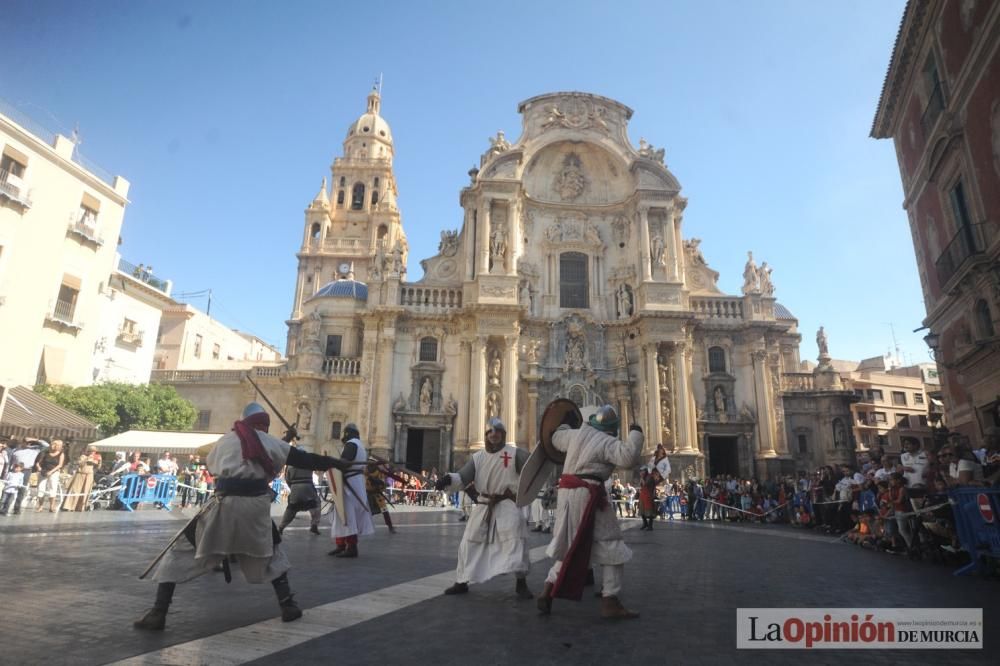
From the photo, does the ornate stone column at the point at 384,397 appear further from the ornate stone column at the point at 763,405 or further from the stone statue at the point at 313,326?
the ornate stone column at the point at 763,405

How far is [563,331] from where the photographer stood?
89.9ft

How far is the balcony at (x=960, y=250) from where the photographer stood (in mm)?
14547

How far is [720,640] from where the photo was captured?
156 inches

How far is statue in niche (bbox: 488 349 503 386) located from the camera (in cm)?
2595

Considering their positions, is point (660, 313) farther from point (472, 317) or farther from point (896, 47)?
point (896, 47)

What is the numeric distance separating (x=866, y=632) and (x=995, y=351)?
44.9 feet

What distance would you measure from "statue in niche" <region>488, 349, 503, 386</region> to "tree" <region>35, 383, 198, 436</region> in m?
14.5

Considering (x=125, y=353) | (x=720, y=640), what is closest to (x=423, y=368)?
(x=125, y=353)

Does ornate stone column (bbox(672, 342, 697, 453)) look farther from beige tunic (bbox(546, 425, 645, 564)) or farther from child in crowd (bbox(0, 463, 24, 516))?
child in crowd (bbox(0, 463, 24, 516))

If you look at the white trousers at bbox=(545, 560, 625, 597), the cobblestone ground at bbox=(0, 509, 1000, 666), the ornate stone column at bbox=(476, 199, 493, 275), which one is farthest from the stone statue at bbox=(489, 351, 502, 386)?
the white trousers at bbox=(545, 560, 625, 597)

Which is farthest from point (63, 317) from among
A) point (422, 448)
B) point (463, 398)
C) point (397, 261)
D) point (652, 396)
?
point (652, 396)

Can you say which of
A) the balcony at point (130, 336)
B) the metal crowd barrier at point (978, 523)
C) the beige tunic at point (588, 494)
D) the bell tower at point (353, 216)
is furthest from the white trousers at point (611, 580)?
the bell tower at point (353, 216)

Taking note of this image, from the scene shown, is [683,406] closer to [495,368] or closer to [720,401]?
[720,401]

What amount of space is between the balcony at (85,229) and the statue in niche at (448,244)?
Result: 49.1 feet
